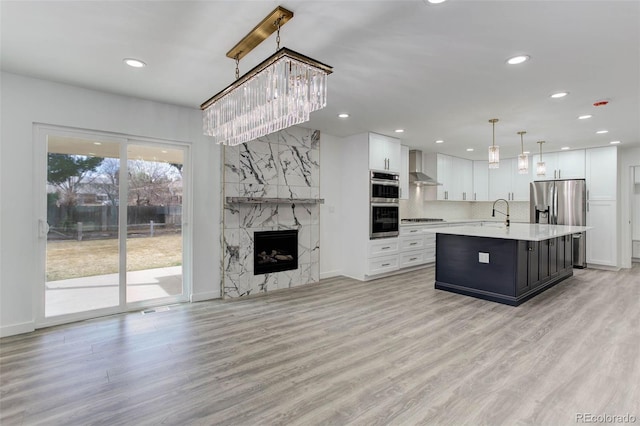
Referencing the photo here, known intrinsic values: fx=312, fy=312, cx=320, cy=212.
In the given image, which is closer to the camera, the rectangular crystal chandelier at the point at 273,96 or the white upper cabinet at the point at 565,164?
the rectangular crystal chandelier at the point at 273,96

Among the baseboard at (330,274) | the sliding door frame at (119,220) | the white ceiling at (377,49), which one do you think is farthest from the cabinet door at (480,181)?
the sliding door frame at (119,220)

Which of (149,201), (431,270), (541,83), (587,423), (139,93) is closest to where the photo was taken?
(587,423)

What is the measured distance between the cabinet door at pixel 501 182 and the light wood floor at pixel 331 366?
421 centimetres

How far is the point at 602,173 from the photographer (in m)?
6.42

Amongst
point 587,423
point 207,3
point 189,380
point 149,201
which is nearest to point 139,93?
point 149,201

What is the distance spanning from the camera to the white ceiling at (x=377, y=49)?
81.4 inches

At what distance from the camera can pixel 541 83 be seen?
10.6 ft

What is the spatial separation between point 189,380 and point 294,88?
2.25m

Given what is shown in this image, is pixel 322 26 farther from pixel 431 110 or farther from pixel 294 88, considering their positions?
pixel 431 110

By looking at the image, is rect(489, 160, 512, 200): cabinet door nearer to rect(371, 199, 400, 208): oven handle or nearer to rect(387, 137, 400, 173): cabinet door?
rect(387, 137, 400, 173): cabinet door

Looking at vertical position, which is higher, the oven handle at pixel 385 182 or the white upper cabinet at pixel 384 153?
the white upper cabinet at pixel 384 153

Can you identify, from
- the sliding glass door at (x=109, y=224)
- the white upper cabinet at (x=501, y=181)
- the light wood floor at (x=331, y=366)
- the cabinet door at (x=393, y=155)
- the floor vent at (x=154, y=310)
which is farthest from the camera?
the white upper cabinet at (x=501, y=181)

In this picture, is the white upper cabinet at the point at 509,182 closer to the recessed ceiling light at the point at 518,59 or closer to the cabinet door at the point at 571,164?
the cabinet door at the point at 571,164

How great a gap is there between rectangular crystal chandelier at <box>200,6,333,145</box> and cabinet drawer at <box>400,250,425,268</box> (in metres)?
4.29
